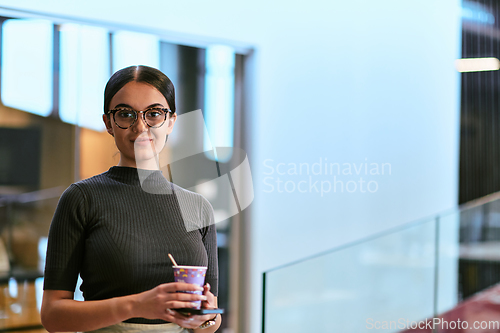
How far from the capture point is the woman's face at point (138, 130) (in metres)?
1.05

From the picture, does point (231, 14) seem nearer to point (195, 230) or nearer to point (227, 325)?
point (227, 325)

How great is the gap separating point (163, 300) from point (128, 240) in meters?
0.18

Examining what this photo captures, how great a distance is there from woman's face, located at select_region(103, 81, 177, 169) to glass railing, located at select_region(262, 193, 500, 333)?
1.54 metres

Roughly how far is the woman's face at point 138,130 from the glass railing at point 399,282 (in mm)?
1539

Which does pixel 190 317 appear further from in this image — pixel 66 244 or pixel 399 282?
pixel 399 282

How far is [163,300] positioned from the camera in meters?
0.90

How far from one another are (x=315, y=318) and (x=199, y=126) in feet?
5.21

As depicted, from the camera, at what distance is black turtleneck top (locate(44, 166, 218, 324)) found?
0.99m

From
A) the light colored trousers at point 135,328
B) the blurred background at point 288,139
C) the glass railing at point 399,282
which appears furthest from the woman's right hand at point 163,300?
the glass railing at point 399,282

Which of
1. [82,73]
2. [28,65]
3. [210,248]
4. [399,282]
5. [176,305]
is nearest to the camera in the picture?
[176,305]

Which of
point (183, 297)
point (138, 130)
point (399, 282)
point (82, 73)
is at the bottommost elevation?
point (399, 282)

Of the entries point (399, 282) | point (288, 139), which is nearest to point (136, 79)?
point (288, 139)

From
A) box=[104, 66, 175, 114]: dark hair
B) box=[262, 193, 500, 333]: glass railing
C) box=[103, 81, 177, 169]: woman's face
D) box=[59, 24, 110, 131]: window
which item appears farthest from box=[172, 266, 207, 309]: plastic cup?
box=[59, 24, 110, 131]: window

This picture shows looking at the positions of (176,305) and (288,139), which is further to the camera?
(288,139)
